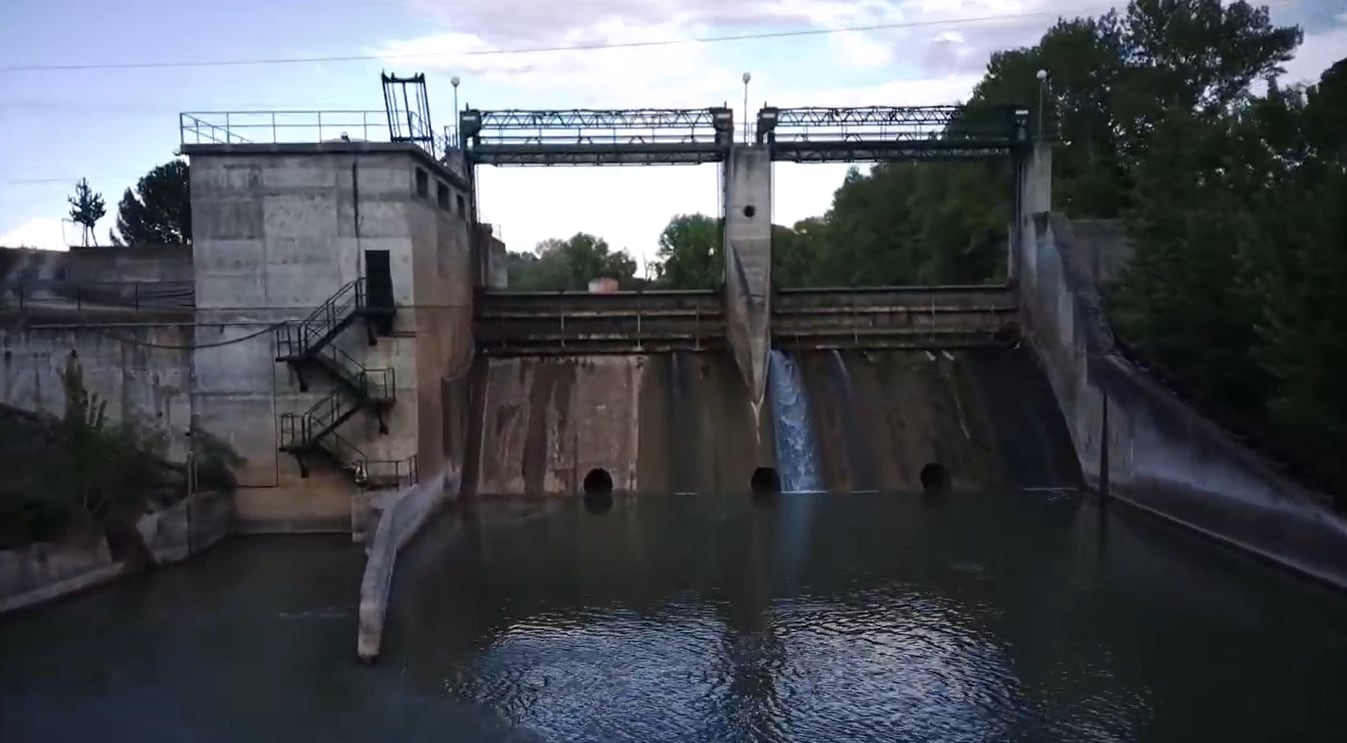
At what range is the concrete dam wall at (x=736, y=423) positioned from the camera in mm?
23703

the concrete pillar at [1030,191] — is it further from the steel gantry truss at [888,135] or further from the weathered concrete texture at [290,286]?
the weathered concrete texture at [290,286]

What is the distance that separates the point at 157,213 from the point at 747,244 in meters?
32.2

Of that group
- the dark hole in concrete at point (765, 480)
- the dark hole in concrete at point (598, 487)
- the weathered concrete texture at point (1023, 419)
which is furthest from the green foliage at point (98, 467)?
the weathered concrete texture at point (1023, 419)

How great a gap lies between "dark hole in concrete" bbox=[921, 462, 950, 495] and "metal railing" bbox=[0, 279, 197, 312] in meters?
15.8

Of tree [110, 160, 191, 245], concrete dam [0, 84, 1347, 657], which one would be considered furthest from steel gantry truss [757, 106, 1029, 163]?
tree [110, 160, 191, 245]

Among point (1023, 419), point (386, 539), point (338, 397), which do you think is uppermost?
point (338, 397)

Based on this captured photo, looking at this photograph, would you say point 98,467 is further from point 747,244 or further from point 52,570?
point 747,244

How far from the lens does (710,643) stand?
45.0 feet

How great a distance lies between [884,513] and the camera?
21234mm

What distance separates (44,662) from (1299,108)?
A: 2262cm

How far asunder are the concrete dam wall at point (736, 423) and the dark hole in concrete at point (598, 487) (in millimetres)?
155

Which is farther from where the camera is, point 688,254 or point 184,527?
point 688,254

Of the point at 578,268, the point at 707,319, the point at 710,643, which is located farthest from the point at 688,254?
the point at 710,643

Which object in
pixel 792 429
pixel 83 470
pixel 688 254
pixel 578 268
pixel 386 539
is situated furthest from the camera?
pixel 578 268
